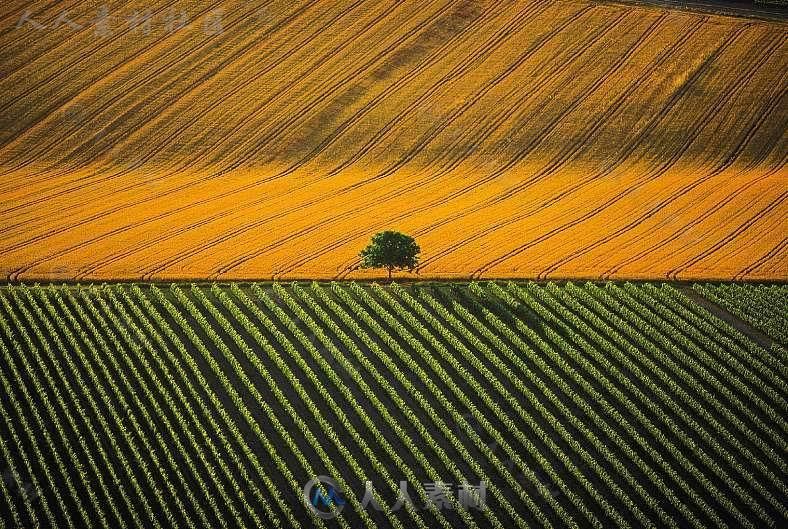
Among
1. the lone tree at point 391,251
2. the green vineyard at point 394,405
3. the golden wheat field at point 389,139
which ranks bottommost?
the green vineyard at point 394,405

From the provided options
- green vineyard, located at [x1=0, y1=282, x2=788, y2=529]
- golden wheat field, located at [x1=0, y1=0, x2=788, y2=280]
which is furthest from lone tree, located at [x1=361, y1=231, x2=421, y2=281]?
golden wheat field, located at [x1=0, y1=0, x2=788, y2=280]

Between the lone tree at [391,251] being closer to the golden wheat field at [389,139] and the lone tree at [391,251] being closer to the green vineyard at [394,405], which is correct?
the green vineyard at [394,405]

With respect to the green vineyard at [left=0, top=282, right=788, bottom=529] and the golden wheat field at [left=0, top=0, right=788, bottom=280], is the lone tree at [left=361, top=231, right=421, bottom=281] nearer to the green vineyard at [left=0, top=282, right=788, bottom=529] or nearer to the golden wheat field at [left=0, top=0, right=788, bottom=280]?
the green vineyard at [left=0, top=282, right=788, bottom=529]

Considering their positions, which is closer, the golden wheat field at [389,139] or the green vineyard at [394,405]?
the green vineyard at [394,405]

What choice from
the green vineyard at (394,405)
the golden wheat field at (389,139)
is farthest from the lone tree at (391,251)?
the golden wheat field at (389,139)

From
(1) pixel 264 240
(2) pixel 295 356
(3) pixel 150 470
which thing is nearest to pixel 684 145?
(1) pixel 264 240
